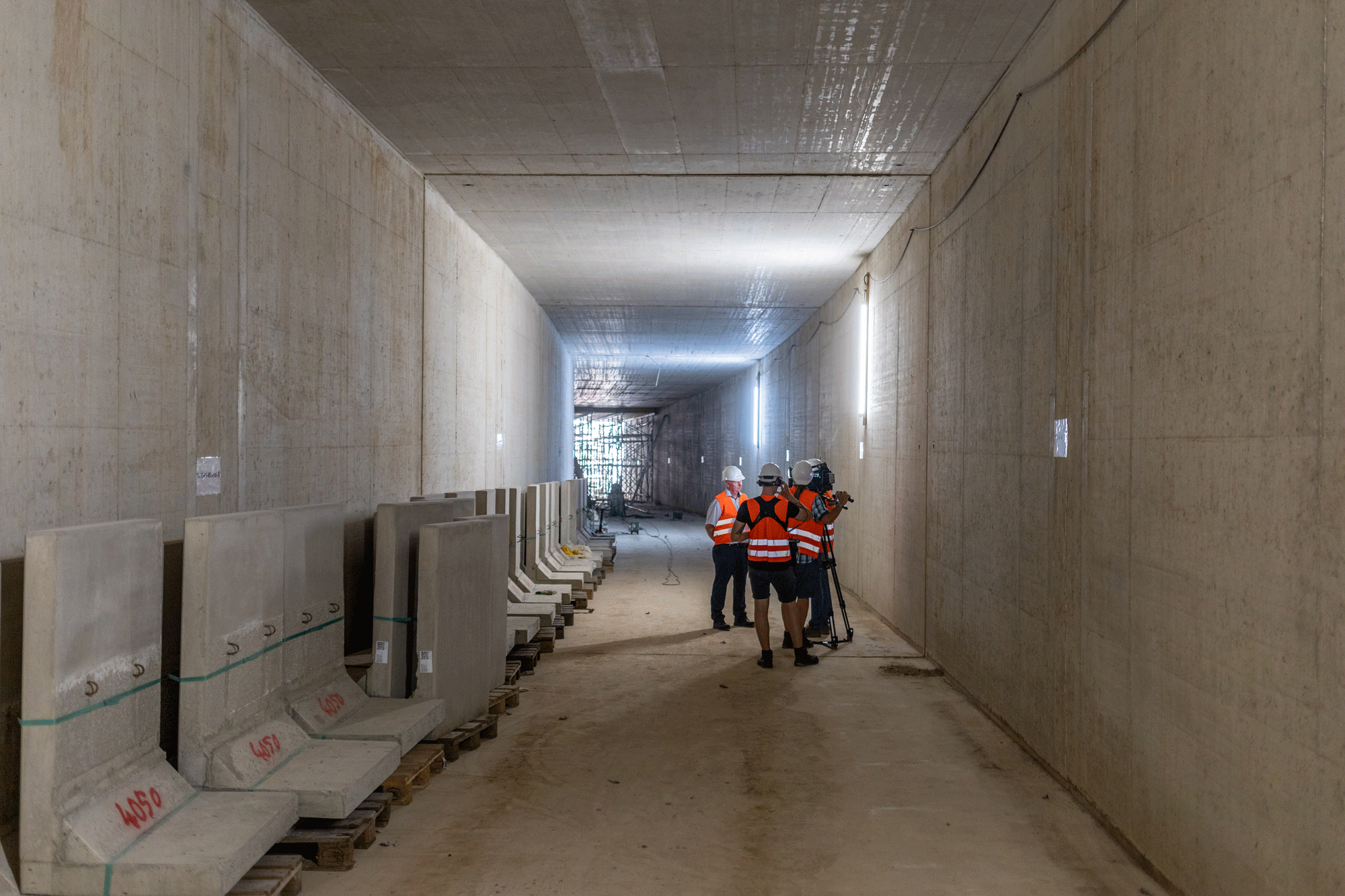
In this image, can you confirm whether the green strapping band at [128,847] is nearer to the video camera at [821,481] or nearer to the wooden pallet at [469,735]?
the wooden pallet at [469,735]

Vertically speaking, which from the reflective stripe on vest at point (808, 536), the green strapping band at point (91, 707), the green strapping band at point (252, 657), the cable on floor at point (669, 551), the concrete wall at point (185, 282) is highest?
the concrete wall at point (185, 282)

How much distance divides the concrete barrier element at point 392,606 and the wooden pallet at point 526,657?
2143 mm

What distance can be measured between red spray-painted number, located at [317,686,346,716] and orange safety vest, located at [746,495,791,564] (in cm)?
411

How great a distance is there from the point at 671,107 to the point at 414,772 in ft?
16.9

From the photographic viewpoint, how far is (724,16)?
5.74 m

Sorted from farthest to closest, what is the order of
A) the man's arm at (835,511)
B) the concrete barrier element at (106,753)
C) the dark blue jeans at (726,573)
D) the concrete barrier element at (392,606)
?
the dark blue jeans at (726,573) < the man's arm at (835,511) < the concrete barrier element at (392,606) < the concrete barrier element at (106,753)

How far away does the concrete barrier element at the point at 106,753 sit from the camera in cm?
347

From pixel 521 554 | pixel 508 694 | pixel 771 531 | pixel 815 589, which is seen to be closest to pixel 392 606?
pixel 508 694

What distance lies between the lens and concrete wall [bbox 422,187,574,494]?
9.97 m

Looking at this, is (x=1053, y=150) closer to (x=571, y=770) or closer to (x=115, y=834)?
(x=571, y=770)

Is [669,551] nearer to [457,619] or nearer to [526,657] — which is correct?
[526,657]

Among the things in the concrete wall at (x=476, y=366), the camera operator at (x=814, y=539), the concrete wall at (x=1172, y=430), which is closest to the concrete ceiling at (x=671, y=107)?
the concrete wall at (x=476, y=366)

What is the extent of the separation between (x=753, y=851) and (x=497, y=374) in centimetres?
986

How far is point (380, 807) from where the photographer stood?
4711 millimetres
